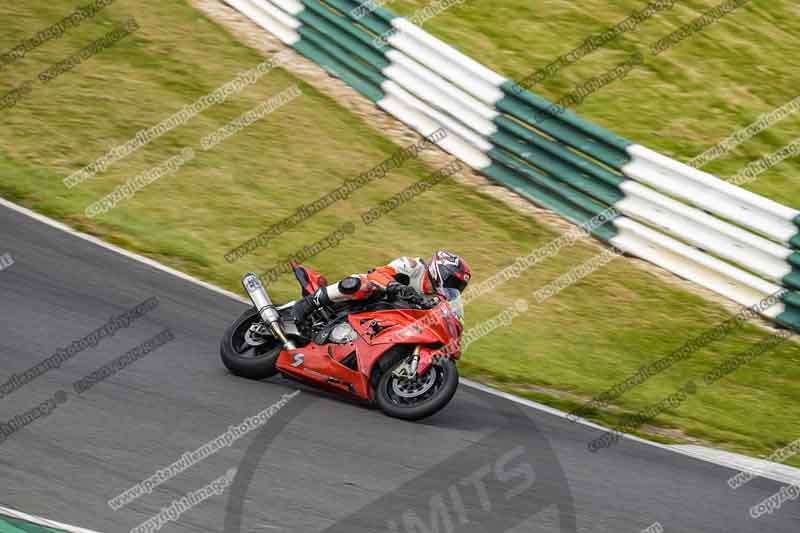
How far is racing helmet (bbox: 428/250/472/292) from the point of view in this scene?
26.8ft

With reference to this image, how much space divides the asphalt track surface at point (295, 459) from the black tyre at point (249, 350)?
15 cm

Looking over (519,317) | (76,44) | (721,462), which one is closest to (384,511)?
(721,462)

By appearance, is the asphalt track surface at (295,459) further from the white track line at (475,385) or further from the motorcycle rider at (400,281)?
the motorcycle rider at (400,281)

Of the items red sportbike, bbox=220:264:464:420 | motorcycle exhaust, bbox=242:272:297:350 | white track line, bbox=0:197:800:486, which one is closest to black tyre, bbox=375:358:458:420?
red sportbike, bbox=220:264:464:420

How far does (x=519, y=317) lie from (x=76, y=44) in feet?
24.9

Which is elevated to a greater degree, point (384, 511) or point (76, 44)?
point (384, 511)

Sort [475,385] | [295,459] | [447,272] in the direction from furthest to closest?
[475,385], [447,272], [295,459]

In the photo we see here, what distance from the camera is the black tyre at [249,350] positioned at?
8344 millimetres

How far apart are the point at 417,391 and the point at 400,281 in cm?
86

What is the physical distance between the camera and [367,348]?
7.93m

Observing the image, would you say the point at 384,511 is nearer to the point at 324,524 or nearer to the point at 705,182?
the point at 324,524

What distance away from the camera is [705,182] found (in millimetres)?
11117

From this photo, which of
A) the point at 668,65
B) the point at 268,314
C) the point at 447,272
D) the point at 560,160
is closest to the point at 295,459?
the point at 268,314

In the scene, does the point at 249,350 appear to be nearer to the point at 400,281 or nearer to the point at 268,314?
the point at 268,314
